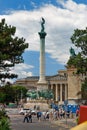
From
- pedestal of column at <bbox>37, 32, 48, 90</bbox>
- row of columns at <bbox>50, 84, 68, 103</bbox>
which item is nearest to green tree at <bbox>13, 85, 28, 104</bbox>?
pedestal of column at <bbox>37, 32, 48, 90</bbox>

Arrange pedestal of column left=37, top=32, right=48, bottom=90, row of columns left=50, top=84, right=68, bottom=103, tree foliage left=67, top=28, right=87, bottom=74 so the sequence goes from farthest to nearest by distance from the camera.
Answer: row of columns left=50, top=84, right=68, bottom=103
pedestal of column left=37, top=32, right=48, bottom=90
tree foliage left=67, top=28, right=87, bottom=74

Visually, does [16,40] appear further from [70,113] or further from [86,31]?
[70,113]

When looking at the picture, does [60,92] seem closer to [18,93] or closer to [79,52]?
[79,52]

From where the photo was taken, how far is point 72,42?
39344mm

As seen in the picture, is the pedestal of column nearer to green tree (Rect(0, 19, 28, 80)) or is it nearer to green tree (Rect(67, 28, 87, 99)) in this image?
green tree (Rect(67, 28, 87, 99))

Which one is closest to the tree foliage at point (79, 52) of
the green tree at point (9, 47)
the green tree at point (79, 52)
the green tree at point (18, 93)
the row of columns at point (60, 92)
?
the green tree at point (79, 52)

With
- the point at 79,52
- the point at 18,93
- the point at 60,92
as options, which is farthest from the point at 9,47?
the point at 60,92

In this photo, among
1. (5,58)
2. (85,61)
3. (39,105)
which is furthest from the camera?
(39,105)

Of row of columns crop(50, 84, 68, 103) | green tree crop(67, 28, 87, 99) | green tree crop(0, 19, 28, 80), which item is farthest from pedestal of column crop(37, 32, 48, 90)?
green tree crop(0, 19, 28, 80)

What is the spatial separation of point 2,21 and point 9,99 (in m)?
4.86

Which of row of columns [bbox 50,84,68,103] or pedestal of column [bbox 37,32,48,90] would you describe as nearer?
pedestal of column [bbox 37,32,48,90]

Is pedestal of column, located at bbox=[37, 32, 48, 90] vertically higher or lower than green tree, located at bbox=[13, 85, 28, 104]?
higher

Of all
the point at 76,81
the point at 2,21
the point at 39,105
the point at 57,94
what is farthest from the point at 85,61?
the point at 57,94

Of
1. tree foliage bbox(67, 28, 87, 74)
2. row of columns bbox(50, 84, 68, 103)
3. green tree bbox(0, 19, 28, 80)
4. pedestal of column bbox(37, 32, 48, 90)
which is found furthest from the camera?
row of columns bbox(50, 84, 68, 103)
